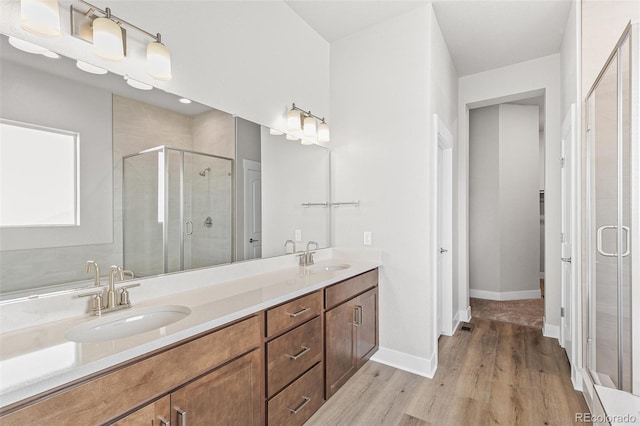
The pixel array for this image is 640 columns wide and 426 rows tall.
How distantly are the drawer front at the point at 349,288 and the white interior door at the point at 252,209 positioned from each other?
1.94 feet

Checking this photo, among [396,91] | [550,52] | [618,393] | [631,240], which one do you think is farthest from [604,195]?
[550,52]

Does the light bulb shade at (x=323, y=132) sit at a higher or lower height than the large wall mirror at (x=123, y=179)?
higher

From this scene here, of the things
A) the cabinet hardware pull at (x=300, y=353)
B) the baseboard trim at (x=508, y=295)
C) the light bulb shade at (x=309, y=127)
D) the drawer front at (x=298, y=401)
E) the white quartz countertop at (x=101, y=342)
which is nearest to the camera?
the white quartz countertop at (x=101, y=342)

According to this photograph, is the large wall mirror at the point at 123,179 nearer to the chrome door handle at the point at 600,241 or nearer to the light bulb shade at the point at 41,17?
the light bulb shade at the point at 41,17

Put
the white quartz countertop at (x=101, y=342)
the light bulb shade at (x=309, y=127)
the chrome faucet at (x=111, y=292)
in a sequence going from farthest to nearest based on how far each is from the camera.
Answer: the light bulb shade at (x=309, y=127)
the chrome faucet at (x=111, y=292)
the white quartz countertop at (x=101, y=342)

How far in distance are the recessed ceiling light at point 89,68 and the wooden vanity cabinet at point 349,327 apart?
165cm

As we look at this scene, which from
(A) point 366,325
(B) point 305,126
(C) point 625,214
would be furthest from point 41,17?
(C) point 625,214

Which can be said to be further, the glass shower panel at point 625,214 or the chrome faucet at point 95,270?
the glass shower panel at point 625,214

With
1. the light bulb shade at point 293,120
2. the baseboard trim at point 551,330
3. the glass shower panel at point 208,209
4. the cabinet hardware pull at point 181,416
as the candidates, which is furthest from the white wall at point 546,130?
the cabinet hardware pull at point 181,416

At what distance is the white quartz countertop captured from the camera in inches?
32.5

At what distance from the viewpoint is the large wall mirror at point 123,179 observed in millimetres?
1214

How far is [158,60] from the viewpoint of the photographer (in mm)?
1572

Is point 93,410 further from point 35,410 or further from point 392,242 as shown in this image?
point 392,242

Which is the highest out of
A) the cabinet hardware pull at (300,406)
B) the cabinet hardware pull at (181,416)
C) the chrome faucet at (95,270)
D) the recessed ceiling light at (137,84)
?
the recessed ceiling light at (137,84)
